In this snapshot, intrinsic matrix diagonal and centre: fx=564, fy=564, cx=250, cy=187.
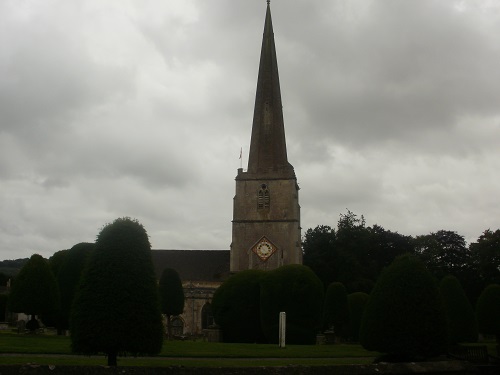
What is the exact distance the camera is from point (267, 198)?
5472cm

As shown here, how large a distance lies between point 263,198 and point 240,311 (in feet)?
60.4

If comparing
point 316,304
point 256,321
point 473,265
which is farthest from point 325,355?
point 473,265

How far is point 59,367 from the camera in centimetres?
806

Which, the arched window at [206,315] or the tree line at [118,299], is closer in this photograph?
the tree line at [118,299]

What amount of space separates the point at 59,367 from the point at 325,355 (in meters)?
18.0

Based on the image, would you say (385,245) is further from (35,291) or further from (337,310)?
(35,291)

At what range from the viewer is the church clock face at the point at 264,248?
174 ft

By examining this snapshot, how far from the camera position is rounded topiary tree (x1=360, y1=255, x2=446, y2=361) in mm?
15945

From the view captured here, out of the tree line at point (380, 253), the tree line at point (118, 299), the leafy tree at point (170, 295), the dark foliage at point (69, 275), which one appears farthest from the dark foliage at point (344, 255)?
the tree line at point (118, 299)

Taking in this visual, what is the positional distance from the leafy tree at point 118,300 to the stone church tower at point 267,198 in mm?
38496

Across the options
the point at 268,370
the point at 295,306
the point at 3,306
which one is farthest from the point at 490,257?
the point at 268,370

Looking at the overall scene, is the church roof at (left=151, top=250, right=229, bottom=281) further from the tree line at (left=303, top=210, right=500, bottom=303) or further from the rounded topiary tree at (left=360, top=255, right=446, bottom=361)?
the rounded topiary tree at (left=360, top=255, right=446, bottom=361)

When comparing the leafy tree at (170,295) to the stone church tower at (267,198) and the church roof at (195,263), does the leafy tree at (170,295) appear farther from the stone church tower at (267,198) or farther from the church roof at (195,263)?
the church roof at (195,263)

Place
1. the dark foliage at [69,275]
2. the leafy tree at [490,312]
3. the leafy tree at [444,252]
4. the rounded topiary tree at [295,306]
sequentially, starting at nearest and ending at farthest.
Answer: the leafy tree at [490,312] < the dark foliage at [69,275] < the rounded topiary tree at [295,306] < the leafy tree at [444,252]
